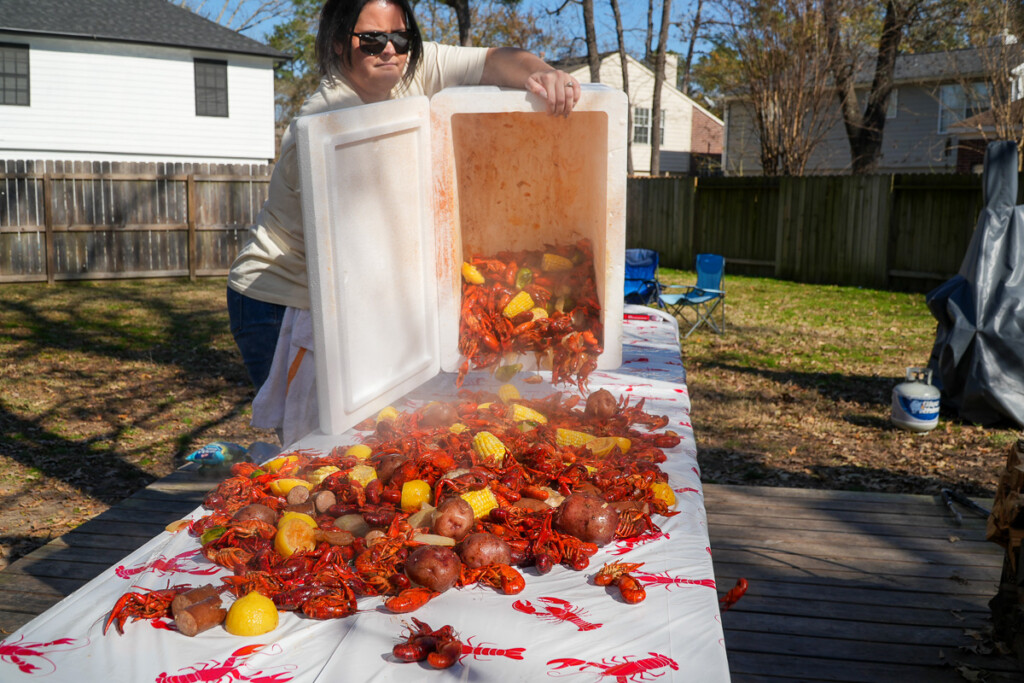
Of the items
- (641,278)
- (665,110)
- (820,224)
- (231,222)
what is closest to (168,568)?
(641,278)

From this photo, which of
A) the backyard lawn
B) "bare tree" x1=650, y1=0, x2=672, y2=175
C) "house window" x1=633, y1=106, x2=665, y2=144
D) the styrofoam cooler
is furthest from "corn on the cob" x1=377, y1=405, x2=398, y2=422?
"house window" x1=633, y1=106, x2=665, y2=144

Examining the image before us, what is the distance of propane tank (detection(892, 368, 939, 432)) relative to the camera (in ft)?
18.5

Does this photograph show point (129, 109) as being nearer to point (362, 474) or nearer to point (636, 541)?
point (362, 474)

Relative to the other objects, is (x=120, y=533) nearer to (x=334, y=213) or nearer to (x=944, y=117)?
(x=334, y=213)

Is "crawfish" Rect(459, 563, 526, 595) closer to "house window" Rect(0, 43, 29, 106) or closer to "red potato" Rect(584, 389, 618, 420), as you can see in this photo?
"red potato" Rect(584, 389, 618, 420)

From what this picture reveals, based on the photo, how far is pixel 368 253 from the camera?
2.18 metres

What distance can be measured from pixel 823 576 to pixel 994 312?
3542mm

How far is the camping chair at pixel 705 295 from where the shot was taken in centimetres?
909

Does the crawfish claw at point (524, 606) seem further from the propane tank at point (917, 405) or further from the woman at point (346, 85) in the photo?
the propane tank at point (917, 405)

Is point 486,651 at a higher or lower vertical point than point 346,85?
lower

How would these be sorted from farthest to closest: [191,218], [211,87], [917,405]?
[211,87]
[191,218]
[917,405]

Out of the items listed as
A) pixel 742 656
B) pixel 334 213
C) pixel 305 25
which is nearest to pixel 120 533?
pixel 334 213

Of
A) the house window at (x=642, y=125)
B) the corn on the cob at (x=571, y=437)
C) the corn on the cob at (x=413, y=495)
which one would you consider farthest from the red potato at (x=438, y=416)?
the house window at (x=642, y=125)

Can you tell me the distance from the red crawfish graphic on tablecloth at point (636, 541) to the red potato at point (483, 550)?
0.26 metres
